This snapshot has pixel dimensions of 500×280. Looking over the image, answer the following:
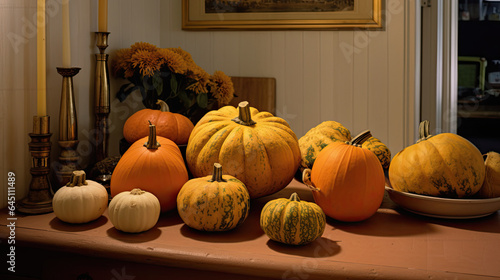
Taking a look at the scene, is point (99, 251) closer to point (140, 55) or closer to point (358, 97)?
point (140, 55)

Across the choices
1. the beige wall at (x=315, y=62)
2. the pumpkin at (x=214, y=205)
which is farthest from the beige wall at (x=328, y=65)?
the pumpkin at (x=214, y=205)

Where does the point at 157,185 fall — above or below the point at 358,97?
below

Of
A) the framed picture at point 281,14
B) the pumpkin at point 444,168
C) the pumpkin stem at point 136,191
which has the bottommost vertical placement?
the pumpkin stem at point 136,191

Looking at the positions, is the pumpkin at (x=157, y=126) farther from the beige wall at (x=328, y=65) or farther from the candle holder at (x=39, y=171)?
the beige wall at (x=328, y=65)

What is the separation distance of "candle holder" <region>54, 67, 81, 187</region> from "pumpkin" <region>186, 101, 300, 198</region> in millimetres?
288

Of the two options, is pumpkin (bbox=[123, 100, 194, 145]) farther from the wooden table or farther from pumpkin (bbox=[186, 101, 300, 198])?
the wooden table

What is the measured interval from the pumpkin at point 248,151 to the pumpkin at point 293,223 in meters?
0.19

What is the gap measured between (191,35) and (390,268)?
138 cm

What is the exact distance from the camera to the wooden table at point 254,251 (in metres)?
0.73

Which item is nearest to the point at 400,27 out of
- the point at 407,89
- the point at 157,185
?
the point at 407,89

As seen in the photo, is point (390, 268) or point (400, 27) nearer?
A: point (390, 268)

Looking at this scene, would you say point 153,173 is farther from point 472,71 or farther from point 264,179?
point 472,71

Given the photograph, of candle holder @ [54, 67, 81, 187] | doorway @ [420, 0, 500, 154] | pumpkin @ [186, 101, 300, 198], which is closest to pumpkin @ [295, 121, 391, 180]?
pumpkin @ [186, 101, 300, 198]

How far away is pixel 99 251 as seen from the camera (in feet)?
2.70
